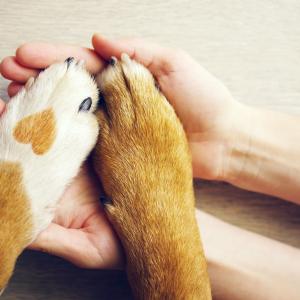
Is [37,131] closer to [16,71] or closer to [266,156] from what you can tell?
[16,71]

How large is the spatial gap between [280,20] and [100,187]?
26.5 inches

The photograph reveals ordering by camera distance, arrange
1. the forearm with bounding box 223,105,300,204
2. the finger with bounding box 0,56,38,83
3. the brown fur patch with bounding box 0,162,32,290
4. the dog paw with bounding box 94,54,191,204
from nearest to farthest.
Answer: the brown fur patch with bounding box 0,162,32,290
the dog paw with bounding box 94,54,191,204
the finger with bounding box 0,56,38,83
the forearm with bounding box 223,105,300,204

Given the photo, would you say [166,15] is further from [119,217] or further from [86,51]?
[119,217]

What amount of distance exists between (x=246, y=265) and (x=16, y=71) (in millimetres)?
708

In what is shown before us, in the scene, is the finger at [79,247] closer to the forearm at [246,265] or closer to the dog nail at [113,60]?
the forearm at [246,265]

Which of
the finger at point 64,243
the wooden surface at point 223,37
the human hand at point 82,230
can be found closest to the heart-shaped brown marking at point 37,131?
the human hand at point 82,230

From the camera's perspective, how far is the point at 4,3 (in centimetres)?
119

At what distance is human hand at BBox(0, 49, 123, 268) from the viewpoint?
99cm

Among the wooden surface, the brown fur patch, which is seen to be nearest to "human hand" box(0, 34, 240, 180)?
the wooden surface

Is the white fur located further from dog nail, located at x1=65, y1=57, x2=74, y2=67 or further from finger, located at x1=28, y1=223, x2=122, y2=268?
finger, located at x1=28, y1=223, x2=122, y2=268

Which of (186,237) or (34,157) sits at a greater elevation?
(34,157)

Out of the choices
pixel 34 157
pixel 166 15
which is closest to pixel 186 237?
pixel 34 157

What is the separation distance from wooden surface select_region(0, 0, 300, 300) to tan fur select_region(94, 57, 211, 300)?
0.27 metres

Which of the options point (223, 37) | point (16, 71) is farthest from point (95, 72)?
point (223, 37)
